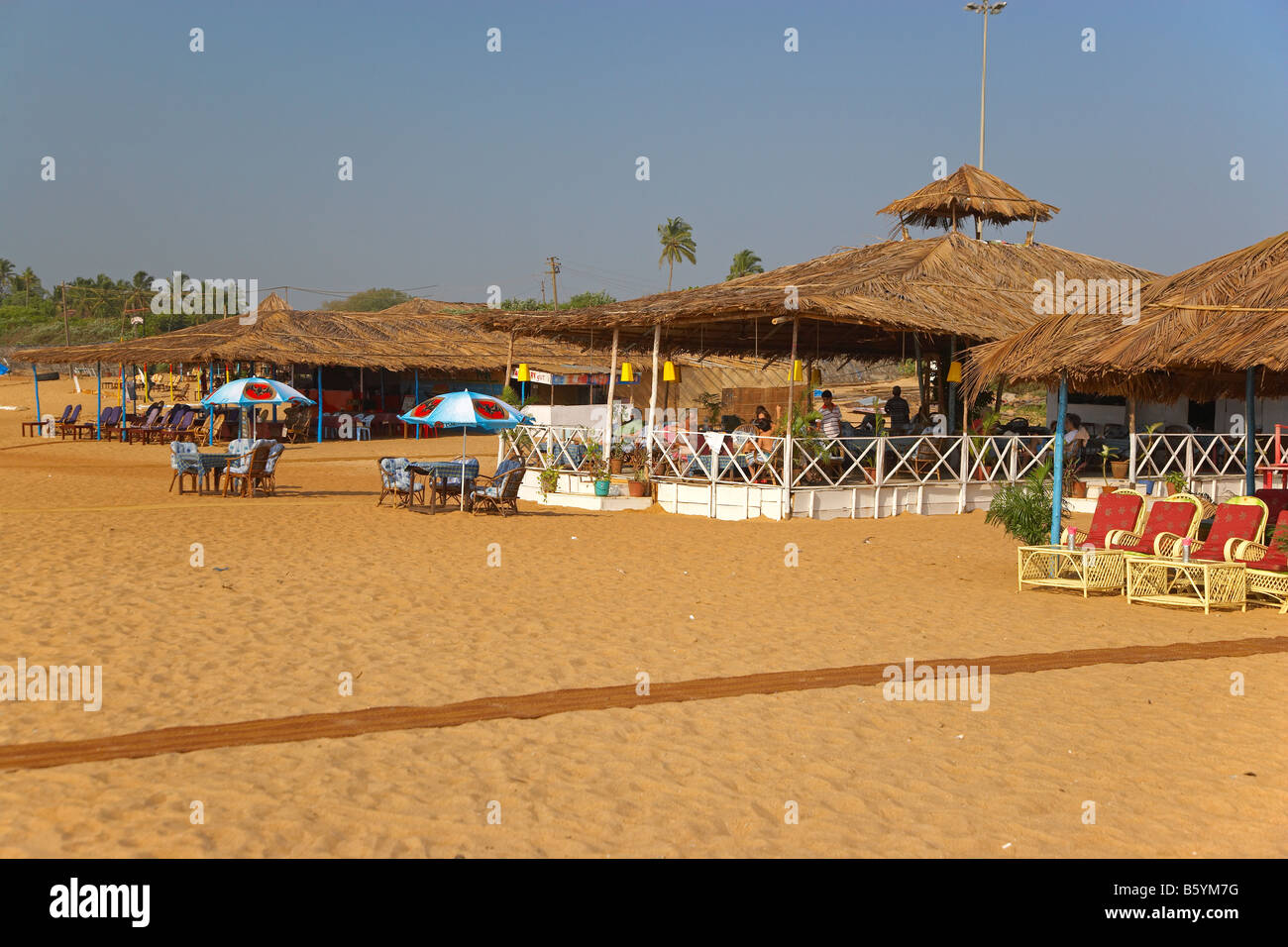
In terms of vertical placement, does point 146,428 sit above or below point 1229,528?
above

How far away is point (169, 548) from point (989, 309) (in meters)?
12.4

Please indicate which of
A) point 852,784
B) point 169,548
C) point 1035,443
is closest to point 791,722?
point 852,784

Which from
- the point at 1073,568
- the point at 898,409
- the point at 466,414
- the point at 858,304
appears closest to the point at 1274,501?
the point at 1073,568

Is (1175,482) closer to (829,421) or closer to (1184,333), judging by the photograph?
(829,421)

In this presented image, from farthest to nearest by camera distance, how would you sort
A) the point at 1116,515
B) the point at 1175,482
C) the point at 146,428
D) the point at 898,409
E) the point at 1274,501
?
1. the point at 146,428
2. the point at 898,409
3. the point at 1175,482
4. the point at 1116,515
5. the point at 1274,501

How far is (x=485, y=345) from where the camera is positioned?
35719mm

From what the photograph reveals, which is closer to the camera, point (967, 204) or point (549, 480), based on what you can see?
point (549, 480)

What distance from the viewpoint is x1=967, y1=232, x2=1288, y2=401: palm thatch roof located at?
29.9 feet

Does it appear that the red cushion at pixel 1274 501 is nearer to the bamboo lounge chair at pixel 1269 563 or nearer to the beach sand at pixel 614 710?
the bamboo lounge chair at pixel 1269 563

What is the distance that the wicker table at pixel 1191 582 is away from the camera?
29.0ft

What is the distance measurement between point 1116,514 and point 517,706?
681 centimetres

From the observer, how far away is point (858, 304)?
15094mm

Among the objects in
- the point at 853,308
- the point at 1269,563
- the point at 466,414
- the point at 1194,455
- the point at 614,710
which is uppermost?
the point at 853,308

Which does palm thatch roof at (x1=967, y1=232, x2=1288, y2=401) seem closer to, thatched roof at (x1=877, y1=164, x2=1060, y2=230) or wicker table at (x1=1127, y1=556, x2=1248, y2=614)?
wicker table at (x1=1127, y1=556, x2=1248, y2=614)
